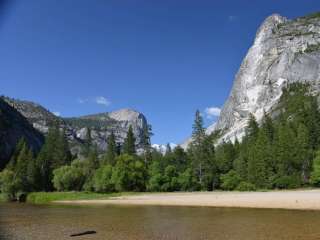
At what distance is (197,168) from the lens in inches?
3543

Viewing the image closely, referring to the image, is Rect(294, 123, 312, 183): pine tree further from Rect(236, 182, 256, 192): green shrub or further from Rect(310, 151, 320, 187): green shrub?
Rect(236, 182, 256, 192): green shrub

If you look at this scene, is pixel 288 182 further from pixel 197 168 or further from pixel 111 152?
pixel 111 152

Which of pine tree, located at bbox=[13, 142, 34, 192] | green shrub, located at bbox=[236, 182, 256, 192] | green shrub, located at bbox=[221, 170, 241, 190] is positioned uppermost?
pine tree, located at bbox=[13, 142, 34, 192]

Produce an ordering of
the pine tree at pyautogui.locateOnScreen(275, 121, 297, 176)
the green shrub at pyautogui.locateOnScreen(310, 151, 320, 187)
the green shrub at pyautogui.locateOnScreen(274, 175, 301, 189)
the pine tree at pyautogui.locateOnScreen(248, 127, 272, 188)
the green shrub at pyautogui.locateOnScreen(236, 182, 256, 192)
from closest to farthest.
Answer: the green shrub at pyautogui.locateOnScreen(310, 151, 320, 187)
the green shrub at pyautogui.locateOnScreen(274, 175, 301, 189)
the green shrub at pyautogui.locateOnScreen(236, 182, 256, 192)
the pine tree at pyautogui.locateOnScreen(248, 127, 272, 188)
the pine tree at pyautogui.locateOnScreen(275, 121, 297, 176)

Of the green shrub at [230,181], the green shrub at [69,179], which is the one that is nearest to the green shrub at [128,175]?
the green shrub at [69,179]

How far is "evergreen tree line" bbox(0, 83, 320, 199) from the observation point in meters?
74.8

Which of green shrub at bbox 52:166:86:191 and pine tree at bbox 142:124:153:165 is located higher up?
pine tree at bbox 142:124:153:165

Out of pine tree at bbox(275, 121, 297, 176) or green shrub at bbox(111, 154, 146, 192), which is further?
green shrub at bbox(111, 154, 146, 192)

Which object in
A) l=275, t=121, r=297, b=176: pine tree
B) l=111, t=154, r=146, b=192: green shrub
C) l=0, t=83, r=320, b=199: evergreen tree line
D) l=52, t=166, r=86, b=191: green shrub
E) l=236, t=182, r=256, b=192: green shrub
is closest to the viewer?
l=236, t=182, r=256, b=192: green shrub

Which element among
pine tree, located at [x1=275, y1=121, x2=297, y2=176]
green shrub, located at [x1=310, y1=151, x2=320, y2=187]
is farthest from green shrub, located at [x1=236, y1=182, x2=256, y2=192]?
green shrub, located at [x1=310, y1=151, x2=320, y2=187]

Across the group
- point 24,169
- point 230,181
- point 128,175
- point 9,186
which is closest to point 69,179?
point 9,186

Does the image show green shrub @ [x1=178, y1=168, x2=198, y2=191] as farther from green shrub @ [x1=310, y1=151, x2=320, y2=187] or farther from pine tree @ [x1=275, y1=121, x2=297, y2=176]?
green shrub @ [x1=310, y1=151, x2=320, y2=187]

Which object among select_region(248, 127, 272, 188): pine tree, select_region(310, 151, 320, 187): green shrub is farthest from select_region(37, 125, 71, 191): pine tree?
select_region(310, 151, 320, 187): green shrub

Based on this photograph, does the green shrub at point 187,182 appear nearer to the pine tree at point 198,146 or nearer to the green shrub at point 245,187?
the pine tree at point 198,146
